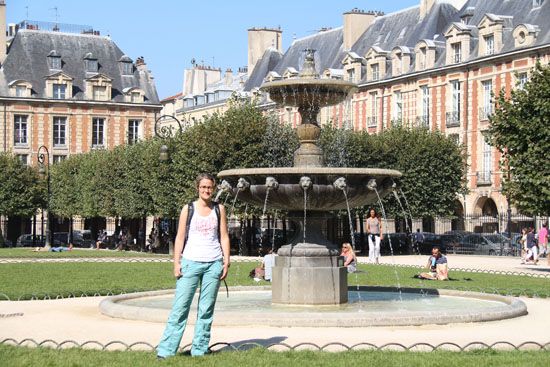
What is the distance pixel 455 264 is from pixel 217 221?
84.0 ft

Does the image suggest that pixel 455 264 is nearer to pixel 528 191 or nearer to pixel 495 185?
pixel 528 191

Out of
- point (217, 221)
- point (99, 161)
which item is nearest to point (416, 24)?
point (99, 161)

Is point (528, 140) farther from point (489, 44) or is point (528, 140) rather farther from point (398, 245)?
point (489, 44)

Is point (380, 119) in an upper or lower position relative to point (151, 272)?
upper

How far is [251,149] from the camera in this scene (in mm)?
46031

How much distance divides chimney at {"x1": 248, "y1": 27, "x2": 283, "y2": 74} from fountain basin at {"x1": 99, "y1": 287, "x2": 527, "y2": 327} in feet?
218

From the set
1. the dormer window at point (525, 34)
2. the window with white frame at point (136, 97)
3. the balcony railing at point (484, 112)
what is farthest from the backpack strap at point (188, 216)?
the window with white frame at point (136, 97)

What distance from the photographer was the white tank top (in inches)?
446

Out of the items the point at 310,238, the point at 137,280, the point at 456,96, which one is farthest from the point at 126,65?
the point at 310,238

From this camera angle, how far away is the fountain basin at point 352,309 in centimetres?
1381

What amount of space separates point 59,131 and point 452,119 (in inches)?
1235

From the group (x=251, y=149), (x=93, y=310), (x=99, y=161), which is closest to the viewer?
(x=93, y=310)

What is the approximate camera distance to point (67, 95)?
78.9 meters

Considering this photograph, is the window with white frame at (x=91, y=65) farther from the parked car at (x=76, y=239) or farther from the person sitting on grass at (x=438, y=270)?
the person sitting on grass at (x=438, y=270)
